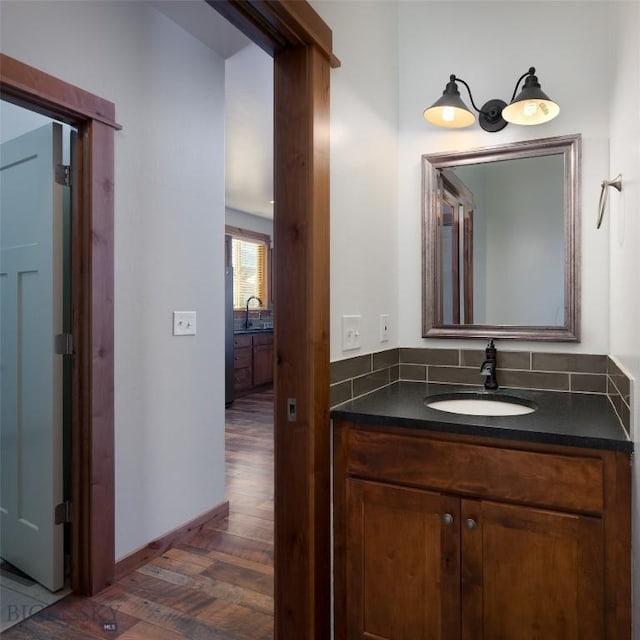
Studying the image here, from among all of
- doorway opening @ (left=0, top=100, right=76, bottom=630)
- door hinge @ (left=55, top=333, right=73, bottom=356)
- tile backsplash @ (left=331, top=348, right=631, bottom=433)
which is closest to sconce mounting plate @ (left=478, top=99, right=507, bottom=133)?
tile backsplash @ (left=331, top=348, right=631, bottom=433)

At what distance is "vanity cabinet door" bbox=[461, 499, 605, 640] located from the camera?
1210 millimetres

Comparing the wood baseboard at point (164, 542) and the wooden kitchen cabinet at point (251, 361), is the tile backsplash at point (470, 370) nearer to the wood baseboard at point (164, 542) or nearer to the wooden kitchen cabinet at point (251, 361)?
the wood baseboard at point (164, 542)

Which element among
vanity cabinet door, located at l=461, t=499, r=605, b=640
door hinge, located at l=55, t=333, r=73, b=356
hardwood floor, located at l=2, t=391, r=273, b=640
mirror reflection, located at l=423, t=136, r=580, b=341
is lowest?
hardwood floor, located at l=2, t=391, r=273, b=640

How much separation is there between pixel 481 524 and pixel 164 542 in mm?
1579

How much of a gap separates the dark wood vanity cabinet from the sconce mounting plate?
120 cm

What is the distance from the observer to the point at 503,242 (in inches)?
75.0

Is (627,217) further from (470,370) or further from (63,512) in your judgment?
(63,512)

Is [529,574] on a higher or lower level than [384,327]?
lower

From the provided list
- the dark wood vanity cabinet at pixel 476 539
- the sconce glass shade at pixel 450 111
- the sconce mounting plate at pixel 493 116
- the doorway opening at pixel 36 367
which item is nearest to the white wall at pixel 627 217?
the dark wood vanity cabinet at pixel 476 539

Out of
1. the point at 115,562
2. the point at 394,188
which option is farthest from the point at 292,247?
the point at 115,562

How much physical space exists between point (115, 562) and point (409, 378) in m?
1.45

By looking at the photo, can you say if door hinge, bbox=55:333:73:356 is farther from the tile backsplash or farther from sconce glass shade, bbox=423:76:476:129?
sconce glass shade, bbox=423:76:476:129

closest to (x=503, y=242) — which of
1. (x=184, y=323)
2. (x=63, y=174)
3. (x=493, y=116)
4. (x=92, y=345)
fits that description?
(x=493, y=116)

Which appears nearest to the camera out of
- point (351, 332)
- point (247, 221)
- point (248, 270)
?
point (351, 332)
